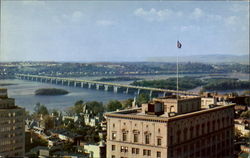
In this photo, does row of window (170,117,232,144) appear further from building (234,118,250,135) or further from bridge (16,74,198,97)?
bridge (16,74,198,97)

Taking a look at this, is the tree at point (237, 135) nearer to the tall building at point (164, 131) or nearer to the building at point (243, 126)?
the building at point (243, 126)

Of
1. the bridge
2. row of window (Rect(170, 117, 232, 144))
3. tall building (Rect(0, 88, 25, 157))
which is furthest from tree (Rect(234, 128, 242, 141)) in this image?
the bridge

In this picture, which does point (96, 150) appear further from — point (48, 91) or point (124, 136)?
point (48, 91)

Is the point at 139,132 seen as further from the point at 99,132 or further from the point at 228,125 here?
the point at 99,132

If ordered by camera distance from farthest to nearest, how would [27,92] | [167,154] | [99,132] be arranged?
[27,92]
[99,132]
[167,154]

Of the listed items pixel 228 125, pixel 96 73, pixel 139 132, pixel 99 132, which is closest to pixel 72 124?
pixel 99 132

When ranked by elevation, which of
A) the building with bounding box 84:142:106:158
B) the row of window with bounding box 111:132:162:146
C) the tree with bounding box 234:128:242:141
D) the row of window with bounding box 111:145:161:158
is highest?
the row of window with bounding box 111:132:162:146

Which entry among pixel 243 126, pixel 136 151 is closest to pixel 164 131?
pixel 136 151
